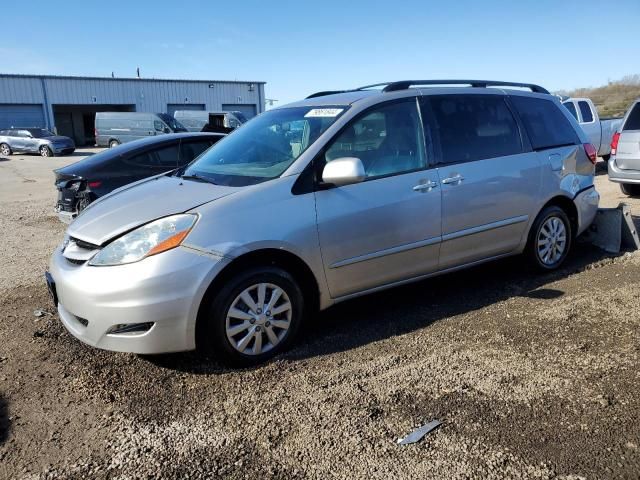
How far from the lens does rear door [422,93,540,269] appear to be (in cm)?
438

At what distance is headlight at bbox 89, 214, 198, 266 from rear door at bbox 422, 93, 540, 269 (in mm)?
2097

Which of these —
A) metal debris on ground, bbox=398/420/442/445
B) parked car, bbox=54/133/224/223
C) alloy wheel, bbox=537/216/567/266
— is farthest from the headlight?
parked car, bbox=54/133/224/223

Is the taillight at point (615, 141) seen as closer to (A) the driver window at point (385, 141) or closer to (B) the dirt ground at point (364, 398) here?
(B) the dirt ground at point (364, 398)

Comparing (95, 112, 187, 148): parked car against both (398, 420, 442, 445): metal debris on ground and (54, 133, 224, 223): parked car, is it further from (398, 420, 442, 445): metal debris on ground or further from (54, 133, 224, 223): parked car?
(398, 420, 442, 445): metal debris on ground

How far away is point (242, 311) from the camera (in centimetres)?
346

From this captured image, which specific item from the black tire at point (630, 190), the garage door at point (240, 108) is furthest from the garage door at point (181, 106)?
the black tire at point (630, 190)

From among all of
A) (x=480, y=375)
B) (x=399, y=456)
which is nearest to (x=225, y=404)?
(x=399, y=456)

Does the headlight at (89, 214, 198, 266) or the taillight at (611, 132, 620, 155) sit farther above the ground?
the taillight at (611, 132, 620, 155)

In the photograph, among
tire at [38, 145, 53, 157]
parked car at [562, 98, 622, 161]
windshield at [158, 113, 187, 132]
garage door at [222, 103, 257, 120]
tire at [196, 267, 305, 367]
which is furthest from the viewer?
garage door at [222, 103, 257, 120]

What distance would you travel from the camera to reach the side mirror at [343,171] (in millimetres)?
3607

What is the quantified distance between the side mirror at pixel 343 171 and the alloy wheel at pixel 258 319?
2.72ft

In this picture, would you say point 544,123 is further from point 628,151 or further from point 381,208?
point 628,151

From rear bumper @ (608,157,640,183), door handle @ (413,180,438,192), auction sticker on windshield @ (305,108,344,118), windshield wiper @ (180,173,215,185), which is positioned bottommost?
rear bumper @ (608,157,640,183)

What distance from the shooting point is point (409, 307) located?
4.55m
